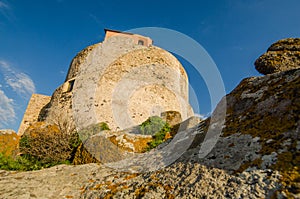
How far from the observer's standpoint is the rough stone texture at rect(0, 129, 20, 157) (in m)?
6.75

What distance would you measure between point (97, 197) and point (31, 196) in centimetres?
82

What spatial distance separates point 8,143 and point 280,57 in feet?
27.4

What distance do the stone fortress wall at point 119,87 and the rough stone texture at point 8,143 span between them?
4279 mm

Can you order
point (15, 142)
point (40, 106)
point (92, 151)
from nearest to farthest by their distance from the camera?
point (92, 151)
point (15, 142)
point (40, 106)

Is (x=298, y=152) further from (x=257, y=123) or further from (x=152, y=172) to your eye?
(x=152, y=172)

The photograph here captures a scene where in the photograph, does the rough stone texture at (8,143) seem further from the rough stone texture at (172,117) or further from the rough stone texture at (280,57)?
the rough stone texture at (280,57)

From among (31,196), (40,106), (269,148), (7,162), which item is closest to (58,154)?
(7,162)

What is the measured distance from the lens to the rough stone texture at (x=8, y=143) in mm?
6748

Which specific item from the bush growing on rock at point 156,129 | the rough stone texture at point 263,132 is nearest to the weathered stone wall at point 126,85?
the bush growing on rock at point 156,129

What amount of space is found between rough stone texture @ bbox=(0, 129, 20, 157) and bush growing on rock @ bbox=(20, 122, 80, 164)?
0.67 feet

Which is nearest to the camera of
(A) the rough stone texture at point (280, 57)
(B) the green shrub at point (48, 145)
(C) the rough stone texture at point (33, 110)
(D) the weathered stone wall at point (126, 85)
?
(A) the rough stone texture at point (280, 57)

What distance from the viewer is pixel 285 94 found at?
→ 94.3 inches

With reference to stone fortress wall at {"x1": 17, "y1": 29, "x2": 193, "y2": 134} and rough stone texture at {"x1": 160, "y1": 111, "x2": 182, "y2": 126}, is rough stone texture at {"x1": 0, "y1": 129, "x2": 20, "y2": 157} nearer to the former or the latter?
stone fortress wall at {"x1": 17, "y1": 29, "x2": 193, "y2": 134}

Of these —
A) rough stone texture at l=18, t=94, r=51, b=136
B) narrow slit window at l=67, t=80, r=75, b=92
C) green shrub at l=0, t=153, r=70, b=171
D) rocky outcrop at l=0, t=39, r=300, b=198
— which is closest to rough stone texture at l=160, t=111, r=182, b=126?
green shrub at l=0, t=153, r=70, b=171
